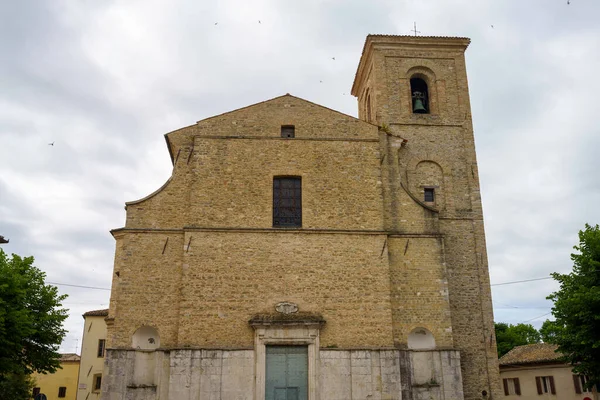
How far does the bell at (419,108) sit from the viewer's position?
759 inches

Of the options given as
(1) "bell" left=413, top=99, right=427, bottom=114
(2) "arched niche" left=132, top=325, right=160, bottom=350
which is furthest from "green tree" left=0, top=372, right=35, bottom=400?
(1) "bell" left=413, top=99, right=427, bottom=114

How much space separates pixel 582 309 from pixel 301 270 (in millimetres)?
7218

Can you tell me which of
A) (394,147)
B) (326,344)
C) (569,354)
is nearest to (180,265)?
(326,344)

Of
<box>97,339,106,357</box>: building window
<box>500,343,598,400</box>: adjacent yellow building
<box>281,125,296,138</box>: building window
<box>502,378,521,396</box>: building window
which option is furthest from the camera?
<box>97,339,106,357</box>: building window

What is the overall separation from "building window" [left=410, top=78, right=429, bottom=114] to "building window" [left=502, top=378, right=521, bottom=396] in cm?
1507

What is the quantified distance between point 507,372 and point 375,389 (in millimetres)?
15916

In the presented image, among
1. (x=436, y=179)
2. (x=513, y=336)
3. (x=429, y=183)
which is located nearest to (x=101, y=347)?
(x=429, y=183)

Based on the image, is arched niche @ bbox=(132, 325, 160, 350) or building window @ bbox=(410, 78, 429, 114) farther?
building window @ bbox=(410, 78, 429, 114)

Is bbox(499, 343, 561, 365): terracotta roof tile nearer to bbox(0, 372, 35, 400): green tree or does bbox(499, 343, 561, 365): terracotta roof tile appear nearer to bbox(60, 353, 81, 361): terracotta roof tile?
bbox(0, 372, 35, 400): green tree

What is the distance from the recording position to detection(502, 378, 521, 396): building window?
26766 mm

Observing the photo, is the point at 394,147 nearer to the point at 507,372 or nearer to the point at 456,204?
the point at 456,204

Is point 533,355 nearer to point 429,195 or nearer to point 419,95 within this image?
point 429,195

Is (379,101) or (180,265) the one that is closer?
(180,265)

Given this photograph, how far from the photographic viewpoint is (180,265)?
1545 cm
